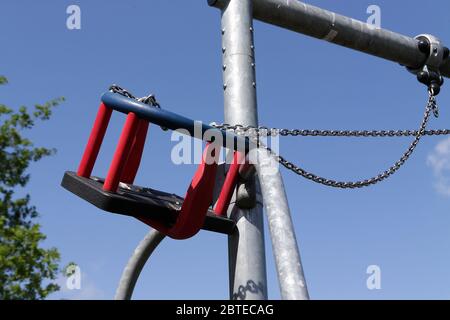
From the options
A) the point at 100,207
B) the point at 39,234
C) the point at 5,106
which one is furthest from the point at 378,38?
the point at 5,106

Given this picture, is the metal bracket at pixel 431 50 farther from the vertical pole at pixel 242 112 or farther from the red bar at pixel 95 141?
the red bar at pixel 95 141

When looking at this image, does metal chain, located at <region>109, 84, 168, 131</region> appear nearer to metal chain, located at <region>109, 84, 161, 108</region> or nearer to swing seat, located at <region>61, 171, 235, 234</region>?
metal chain, located at <region>109, 84, 161, 108</region>

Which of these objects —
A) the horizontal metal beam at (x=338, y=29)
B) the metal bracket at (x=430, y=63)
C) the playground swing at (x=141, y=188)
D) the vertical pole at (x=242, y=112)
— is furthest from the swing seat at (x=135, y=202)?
the metal bracket at (x=430, y=63)

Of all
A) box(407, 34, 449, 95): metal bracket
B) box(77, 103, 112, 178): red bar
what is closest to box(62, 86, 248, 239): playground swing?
box(77, 103, 112, 178): red bar

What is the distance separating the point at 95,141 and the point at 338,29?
7.90 ft

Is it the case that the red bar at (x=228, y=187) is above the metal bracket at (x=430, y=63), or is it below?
below

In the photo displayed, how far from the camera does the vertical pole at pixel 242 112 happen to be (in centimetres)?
392

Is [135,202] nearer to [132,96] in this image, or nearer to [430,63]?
[132,96]

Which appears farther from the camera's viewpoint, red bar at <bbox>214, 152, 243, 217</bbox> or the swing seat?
red bar at <bbox>214, 152, 243, 217</bbox>

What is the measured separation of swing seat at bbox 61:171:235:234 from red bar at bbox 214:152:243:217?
0.06m

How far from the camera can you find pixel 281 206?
3.45 metres

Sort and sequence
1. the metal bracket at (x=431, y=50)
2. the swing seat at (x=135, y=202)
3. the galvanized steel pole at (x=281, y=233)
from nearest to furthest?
the galvanized steel pole at (x=281, y=233)
the swing seat at (x=135, y=202)
the metal bracket at (x=431, y=50)

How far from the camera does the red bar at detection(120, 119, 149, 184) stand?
3889 millimetres

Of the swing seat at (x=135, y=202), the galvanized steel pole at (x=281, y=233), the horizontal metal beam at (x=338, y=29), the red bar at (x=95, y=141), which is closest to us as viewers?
the galvanized steel pole at (x=281, y=233)
